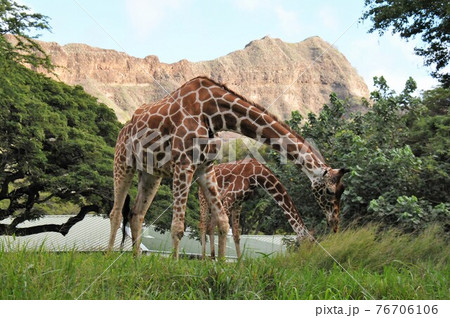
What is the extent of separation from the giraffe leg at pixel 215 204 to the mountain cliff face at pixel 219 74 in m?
85.9

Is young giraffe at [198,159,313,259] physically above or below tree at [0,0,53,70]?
below

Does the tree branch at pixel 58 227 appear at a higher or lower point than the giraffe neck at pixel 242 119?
lower

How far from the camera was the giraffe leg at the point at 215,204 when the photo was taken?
6.16 meters

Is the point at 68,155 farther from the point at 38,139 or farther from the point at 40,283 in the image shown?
the point at 40,283

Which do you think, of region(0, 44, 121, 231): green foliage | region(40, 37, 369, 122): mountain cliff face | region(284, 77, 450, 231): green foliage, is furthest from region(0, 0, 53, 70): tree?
region(40, 37, 369, 122): mountain cliff face

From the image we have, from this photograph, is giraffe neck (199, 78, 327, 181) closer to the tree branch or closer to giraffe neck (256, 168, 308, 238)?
giraffe neck (256, 168, 308, 238)

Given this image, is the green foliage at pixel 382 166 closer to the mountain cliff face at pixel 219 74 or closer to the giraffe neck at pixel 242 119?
the giraffe neck at pixel 242 119

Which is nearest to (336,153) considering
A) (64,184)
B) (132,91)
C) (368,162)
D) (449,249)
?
(368,162)

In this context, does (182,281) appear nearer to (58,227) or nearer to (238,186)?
(238,186)

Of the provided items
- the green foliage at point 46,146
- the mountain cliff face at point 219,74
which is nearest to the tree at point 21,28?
the green foliage at point 46,146

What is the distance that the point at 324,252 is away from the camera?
22.2 feet

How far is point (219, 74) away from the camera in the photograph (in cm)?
10338

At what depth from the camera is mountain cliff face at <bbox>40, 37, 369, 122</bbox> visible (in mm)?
98688
